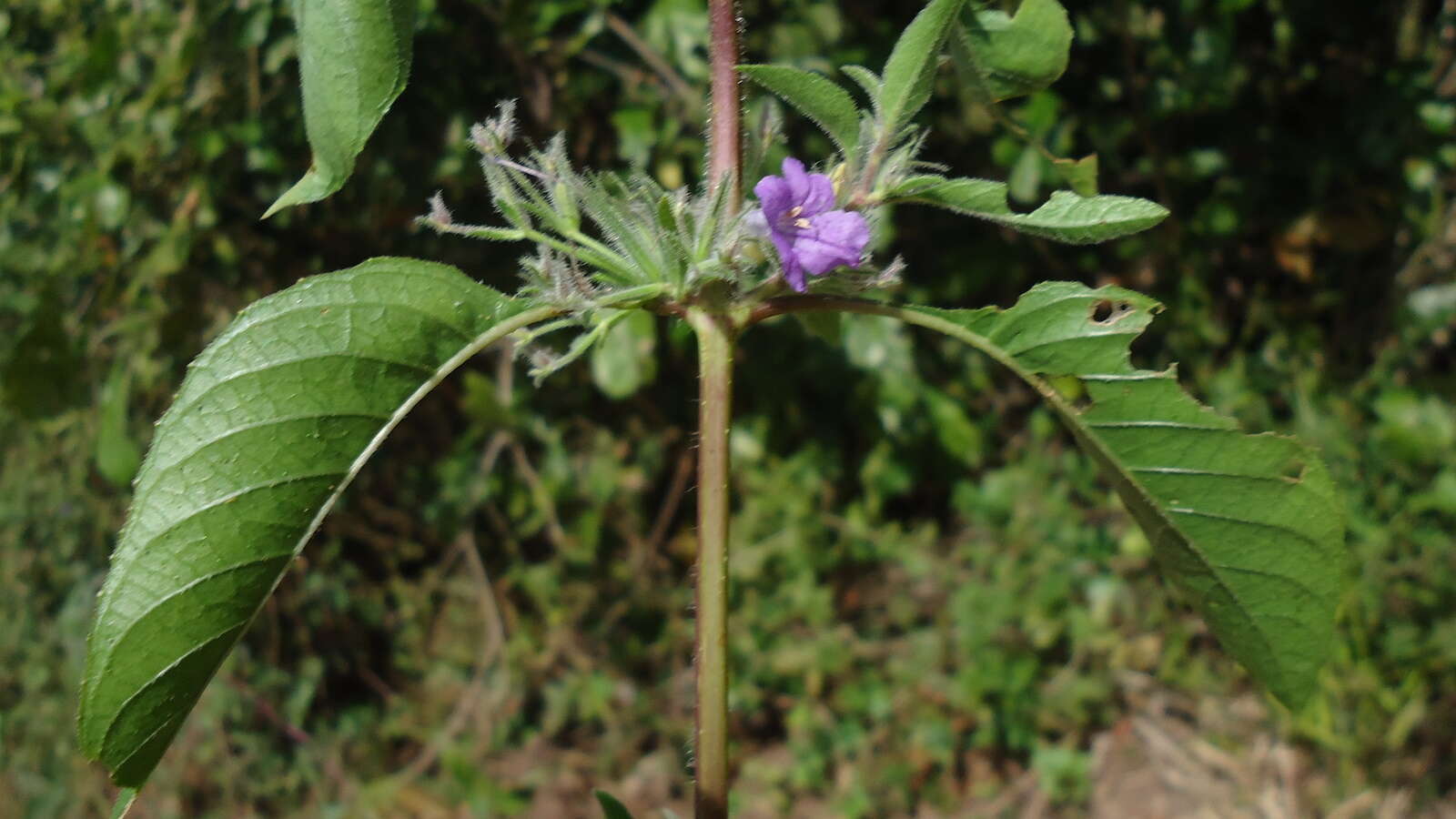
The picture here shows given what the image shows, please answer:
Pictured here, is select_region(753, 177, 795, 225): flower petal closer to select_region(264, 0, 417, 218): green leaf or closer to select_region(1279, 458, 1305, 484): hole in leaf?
select_region(264, 0, 417, 218): green leaf

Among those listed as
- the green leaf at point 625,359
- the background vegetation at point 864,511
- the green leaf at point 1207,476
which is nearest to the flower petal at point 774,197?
the green leaf at point 1207,476

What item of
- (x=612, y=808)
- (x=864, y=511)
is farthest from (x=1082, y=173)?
(x=864, y=511)

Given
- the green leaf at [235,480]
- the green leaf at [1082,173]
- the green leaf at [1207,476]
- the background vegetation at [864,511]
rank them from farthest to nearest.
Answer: the background vegetation at [864,511]
the green leaf at [1082,173]
the green leaf at [1207,476]
the green leaf at [235,480]

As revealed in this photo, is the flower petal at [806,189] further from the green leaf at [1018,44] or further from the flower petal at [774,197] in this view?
the green leaf at [1018,44]

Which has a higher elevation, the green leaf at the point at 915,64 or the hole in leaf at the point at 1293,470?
the green leaf at the point at 915,64

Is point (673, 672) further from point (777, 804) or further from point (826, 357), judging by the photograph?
point (826, 357)

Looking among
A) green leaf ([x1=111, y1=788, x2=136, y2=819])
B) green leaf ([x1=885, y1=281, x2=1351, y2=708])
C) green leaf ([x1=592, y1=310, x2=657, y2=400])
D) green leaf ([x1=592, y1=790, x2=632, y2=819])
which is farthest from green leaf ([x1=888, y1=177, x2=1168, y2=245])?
green leaf ([x1=592, y1=310, x2=657, y2=400])

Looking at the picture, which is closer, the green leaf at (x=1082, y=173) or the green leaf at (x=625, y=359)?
the green leaf at (x=1082, y=173)

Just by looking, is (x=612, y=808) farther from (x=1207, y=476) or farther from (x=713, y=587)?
(x=1207, y=476)
